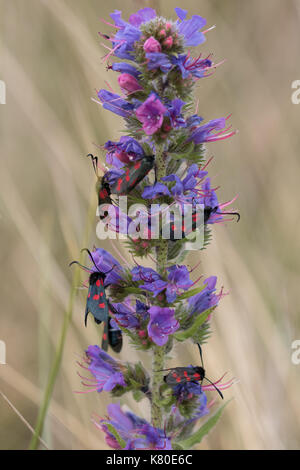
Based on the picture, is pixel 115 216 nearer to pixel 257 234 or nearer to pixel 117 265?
pixel 117 265

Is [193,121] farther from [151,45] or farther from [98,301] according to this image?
[98,301]

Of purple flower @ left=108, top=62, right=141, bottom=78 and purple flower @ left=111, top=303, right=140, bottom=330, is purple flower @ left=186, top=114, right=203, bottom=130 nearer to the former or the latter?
purple flower @ left=108, top=62, right=141, bottom=78

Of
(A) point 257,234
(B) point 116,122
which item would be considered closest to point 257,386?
(A) point 257,234

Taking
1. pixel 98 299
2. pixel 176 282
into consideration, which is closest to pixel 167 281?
pixel 176 282

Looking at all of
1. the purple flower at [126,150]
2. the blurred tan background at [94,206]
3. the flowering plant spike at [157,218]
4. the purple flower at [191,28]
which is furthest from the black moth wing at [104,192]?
the blurred tan background at [94,206]

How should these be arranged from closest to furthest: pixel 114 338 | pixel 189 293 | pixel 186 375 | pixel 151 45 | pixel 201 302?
pixel 151 45
pixel 189 293
pixel 186 375
pixel 201 302
pixel 114 338

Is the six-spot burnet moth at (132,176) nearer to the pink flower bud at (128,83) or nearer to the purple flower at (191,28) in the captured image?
the pink flower bud at (128,83)
